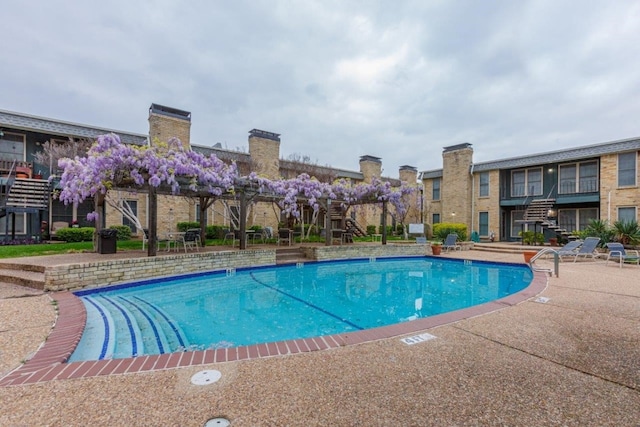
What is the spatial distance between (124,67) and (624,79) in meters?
20.0

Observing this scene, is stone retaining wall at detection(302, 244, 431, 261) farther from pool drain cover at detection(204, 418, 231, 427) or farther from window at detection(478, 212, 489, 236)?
pool drain cover at detection(204, 418, 231, 427)

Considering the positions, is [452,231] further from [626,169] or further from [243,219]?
[243,219]

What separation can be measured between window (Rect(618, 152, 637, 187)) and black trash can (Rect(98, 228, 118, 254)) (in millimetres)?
20873

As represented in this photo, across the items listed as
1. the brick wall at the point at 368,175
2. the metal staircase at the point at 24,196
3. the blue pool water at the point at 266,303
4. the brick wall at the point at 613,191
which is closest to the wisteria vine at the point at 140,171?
the blue pool water at the point at 266,303

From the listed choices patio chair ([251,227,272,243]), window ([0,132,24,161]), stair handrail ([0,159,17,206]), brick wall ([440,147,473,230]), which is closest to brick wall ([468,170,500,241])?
brick wall ([440,147,473,230])

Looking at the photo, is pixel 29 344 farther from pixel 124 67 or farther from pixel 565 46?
pixel 565 46

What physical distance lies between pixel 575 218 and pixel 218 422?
66.7 feet

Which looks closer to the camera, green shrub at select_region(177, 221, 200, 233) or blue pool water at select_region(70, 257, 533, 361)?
blue pool water at select_region(70, 257, 533, 361)

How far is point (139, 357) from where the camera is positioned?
8.89ft

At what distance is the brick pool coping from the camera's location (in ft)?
7.92

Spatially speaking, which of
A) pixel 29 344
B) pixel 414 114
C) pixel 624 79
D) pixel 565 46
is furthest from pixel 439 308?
pixel 414 114

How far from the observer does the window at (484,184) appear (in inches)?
728

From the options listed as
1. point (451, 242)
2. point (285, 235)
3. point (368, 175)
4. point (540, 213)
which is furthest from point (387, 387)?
point (368, 175)

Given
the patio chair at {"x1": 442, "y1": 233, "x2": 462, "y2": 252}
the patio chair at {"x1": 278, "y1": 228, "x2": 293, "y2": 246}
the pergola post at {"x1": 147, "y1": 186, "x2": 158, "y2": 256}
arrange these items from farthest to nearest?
the patio chair at {"x1": 442, "y1": 233, "x2": 462, "y2": 252}
the patio chair at {"x1": 278, "y1": 228, "x2": 293, "y2": 246}
the pergola post at {"x1": 147, "y1": 186, "x2": 158, "y2": 256}
